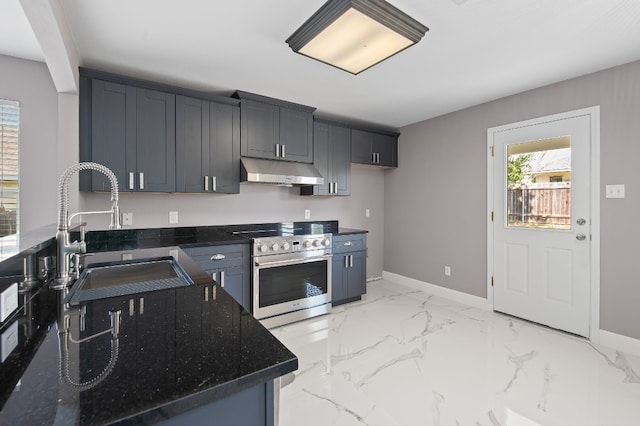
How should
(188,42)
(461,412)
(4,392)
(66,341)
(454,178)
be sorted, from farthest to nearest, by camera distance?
(454,178)
(188,42)
(461,412)
(66,341)
(4,392)

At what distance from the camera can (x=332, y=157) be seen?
3.92 metres

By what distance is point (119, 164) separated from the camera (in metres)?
2.60

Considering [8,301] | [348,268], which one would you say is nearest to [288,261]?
[348,268]

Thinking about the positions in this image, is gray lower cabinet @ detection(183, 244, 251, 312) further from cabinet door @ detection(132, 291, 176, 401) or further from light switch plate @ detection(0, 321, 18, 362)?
light switch plate @ detection(0, 321, 18, 362)

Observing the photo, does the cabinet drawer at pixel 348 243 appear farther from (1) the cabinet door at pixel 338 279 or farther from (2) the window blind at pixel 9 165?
(2) the window blind at pixel 9 165

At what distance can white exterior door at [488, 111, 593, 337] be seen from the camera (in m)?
2.77

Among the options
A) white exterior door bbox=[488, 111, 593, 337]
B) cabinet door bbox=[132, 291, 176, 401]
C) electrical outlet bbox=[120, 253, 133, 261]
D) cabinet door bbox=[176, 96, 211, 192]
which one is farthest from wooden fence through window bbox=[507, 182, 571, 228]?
electrical outlet bbox=[120, 253, 133, 261]

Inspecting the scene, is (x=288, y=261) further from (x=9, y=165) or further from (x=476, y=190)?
(x=9, y=165)

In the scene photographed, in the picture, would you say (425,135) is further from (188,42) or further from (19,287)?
(19,287)

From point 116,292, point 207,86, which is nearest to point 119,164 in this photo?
point 207,86

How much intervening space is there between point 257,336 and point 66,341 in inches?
17.6

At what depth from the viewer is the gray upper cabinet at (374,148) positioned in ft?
13.6

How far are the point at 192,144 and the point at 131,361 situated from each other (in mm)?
2612

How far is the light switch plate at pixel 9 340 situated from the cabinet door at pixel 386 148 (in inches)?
158
